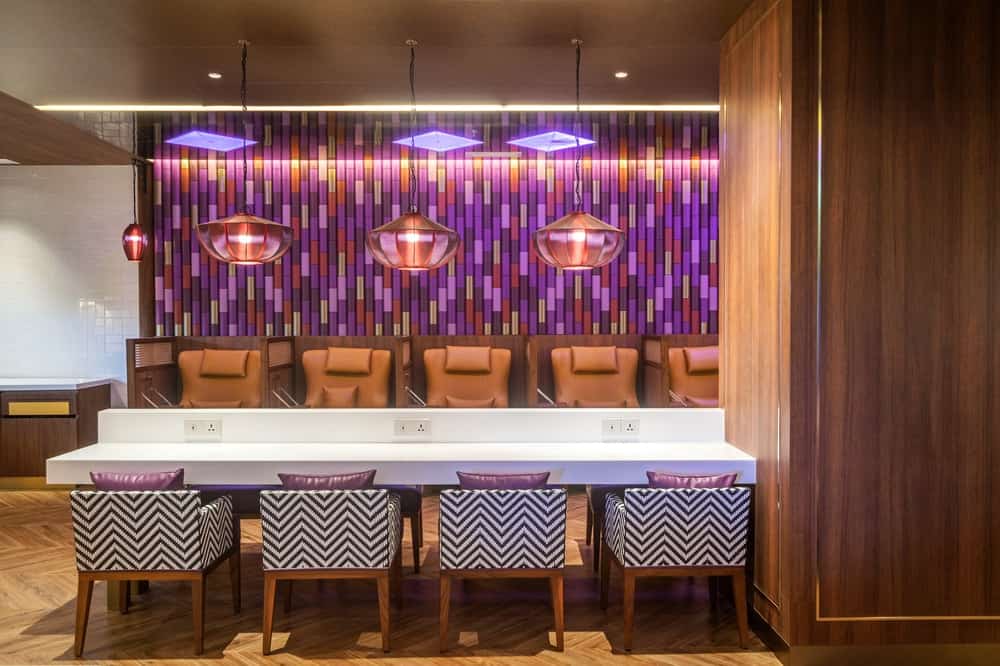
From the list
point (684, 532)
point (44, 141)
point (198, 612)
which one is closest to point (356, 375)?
point (44, 141)

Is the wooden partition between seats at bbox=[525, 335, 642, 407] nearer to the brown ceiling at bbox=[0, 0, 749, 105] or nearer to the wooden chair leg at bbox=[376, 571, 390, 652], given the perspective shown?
the brown ceiling at bbox=[0, 0, 749, 105]

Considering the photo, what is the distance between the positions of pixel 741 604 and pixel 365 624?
1.62 m

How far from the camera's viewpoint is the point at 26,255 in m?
6.78

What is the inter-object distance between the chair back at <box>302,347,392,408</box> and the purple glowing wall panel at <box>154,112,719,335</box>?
77 cm

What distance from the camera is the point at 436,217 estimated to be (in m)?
7.09

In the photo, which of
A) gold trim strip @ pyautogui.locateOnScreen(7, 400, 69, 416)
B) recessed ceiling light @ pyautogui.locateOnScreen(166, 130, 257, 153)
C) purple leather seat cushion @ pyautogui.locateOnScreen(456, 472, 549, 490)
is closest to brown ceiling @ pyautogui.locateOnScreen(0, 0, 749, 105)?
recessed ceiling light @ pyautogui.locateOnScreen(166, 130, 257, 153)

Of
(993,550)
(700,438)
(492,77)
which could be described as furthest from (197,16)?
(993,550)

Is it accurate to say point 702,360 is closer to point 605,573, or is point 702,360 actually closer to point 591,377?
point 591,377

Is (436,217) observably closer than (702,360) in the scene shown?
No

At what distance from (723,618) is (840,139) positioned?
2114 millimetres

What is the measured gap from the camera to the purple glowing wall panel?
277 inches

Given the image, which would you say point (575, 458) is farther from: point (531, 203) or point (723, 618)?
point (531, 203)

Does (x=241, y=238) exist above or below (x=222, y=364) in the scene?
above

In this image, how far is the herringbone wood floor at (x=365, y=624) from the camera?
2980mm
